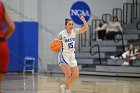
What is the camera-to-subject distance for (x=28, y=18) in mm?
21578

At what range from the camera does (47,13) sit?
22.5m

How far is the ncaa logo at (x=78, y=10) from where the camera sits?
22359mm

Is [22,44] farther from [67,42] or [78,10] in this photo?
[67,42]

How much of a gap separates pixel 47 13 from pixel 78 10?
6.15 ft

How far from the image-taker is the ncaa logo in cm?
2236

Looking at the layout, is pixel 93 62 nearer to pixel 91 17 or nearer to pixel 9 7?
pixel 91 17

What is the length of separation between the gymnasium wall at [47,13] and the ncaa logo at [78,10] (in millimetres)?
277

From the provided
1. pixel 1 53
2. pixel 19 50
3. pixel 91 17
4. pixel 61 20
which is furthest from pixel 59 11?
pixel 1 53

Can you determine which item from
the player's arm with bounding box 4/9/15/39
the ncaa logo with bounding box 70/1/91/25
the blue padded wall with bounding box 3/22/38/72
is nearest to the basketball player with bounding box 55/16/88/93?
Result: the player's arm with bounding box 4/9/15/39

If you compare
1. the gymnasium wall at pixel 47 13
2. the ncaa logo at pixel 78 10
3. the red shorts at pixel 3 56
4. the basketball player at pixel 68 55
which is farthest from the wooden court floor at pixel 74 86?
the ncaa logo at pixel 78 10

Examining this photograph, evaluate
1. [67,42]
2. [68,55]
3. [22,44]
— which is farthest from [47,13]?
[68,55]

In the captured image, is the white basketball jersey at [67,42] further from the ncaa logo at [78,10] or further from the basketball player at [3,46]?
the ncaa logo at [78,10]

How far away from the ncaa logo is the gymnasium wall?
0.28 m

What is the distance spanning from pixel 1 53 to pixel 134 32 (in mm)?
17294
